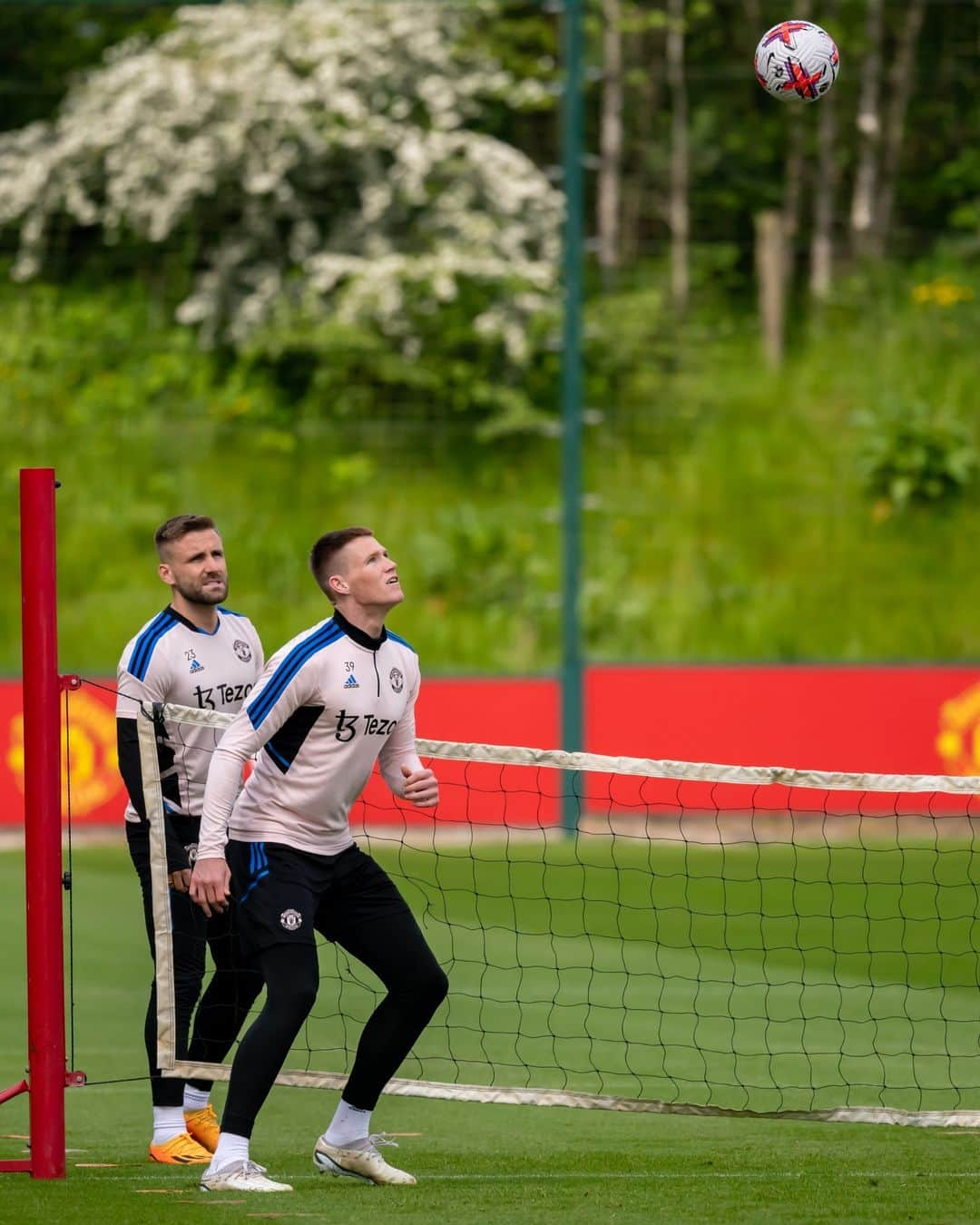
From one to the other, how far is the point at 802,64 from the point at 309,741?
15.7 feet

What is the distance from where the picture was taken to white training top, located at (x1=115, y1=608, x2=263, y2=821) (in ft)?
21.6

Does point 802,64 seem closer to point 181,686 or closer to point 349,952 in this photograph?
point 181,686

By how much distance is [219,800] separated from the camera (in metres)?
5.73

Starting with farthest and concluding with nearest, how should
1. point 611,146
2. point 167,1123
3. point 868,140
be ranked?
point 868,140
point 611,146
point 167,1123

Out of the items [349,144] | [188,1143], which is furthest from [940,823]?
[188,1143]

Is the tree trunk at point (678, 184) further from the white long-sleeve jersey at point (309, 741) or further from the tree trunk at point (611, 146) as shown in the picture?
the white long-sleeve jersey at point (309, 741)

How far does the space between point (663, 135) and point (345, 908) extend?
15.5m

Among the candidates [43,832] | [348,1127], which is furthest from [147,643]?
[348,1127]

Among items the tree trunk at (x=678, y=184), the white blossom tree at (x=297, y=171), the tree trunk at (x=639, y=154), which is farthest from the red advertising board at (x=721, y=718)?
the tree trunk at (x=639, y=154)

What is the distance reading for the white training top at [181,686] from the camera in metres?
6.58

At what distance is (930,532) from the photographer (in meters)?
19.8

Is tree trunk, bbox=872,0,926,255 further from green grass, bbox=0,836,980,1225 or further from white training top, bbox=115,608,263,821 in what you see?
white training top, bbox=115,608,263,821

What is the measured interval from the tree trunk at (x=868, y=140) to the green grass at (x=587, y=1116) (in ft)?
28.8

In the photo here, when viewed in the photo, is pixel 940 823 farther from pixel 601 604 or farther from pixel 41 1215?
pixel 41 1215
